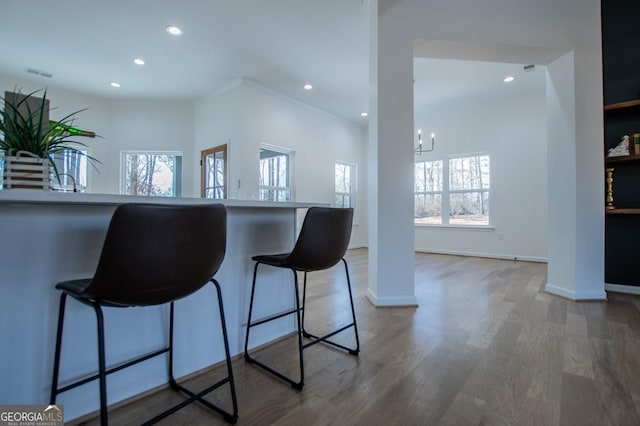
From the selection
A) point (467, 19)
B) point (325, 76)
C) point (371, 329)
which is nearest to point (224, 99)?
point (325, 76)

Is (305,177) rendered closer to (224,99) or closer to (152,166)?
(224,99)

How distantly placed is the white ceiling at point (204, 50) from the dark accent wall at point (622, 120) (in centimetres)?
115

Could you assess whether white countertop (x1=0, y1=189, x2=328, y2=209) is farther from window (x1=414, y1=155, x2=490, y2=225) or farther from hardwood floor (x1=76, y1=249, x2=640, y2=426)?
window (x1=414, y1=155, x2=490, y2=225)

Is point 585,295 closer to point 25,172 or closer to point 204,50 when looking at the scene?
point 25,172

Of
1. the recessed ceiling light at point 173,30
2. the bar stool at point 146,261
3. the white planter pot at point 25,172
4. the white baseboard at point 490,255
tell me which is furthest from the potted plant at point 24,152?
the white baseboard at point 490,255

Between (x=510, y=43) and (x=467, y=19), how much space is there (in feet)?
1.70

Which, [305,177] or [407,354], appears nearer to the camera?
[407,354]

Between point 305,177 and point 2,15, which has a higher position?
point 2,15

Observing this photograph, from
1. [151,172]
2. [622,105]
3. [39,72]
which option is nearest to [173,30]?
[39,72]

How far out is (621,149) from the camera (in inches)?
118

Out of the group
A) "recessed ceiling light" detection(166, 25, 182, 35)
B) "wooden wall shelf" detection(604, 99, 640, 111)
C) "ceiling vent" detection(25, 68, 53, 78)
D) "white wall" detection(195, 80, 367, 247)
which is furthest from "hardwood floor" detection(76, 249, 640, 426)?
"ceiling vent" detection(25, 68, 53, 78)

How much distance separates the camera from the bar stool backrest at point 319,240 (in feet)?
4.99

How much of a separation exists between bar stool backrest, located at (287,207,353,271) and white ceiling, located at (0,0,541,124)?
105 inches

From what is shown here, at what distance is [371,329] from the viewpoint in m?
2.14
